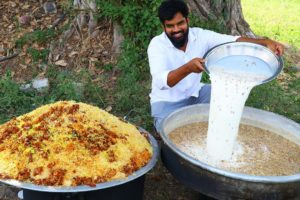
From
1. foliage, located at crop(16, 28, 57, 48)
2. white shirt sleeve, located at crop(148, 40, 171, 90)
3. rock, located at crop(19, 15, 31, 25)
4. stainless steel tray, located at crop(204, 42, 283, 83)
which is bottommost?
foliage, located at crop(16, 28, 57, 48)

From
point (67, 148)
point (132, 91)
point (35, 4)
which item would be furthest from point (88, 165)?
point (35, 4)

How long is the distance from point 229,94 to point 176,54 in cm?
111

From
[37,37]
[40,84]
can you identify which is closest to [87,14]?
[37,37]

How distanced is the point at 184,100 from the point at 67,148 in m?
1.59

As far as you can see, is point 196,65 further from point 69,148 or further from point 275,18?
point 275,18

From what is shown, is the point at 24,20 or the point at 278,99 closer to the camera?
the point at 278,99

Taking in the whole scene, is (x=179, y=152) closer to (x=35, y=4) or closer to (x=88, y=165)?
(x=88, y=165)

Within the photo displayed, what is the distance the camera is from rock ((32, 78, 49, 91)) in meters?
5.62

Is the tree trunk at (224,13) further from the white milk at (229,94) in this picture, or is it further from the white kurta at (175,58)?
the white milk at (229,94)

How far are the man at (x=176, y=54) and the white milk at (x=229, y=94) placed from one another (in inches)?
11.8

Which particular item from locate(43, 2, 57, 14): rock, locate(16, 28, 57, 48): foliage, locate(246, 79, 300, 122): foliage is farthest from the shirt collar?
locate(43, 2, 57, 14): rock

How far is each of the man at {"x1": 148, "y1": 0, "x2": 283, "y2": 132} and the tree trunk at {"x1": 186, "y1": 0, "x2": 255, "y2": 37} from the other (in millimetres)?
1841

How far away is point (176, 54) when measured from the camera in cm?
406

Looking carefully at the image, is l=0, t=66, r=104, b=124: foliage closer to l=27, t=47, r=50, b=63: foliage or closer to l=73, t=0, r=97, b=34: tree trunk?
l=27, t=47, r=50, b=63: foliage
